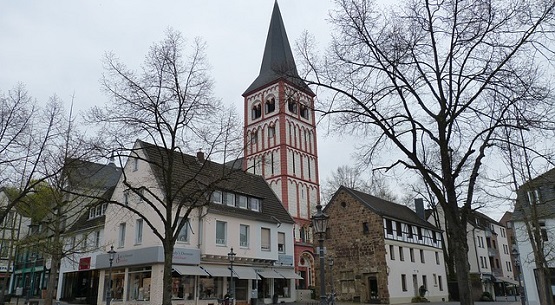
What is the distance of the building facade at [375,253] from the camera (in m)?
36.4

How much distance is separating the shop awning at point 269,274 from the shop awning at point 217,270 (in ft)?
9.73

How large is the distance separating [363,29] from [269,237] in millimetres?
22679

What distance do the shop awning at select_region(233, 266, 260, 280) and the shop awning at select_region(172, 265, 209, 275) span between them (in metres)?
2.67

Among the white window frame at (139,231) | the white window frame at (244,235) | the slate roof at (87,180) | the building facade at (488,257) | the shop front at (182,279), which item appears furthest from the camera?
the building facade at (488,257)

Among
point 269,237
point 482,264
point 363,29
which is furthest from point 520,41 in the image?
point 482,264

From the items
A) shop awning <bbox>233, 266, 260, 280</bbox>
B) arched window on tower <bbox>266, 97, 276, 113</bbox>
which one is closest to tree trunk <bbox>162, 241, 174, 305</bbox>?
shop awning <bbox>233, 266, 260, 280</bbox>

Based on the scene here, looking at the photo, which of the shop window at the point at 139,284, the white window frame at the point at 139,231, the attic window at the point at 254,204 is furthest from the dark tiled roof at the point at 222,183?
the shop window at the point at 139,284

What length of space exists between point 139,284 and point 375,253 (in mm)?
18713

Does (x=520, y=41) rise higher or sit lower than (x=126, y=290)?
higher

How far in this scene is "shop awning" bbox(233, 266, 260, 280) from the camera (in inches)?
1138

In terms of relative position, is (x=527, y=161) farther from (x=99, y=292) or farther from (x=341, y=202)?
(x=99, y=292)

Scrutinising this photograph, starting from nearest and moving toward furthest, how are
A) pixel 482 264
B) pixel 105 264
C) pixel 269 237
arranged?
pixel 105 264 < pixel 269 237 < pixel 482 264

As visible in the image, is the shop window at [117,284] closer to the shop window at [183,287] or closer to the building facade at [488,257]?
the shop window at [183,287]

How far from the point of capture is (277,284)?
33250 mm
